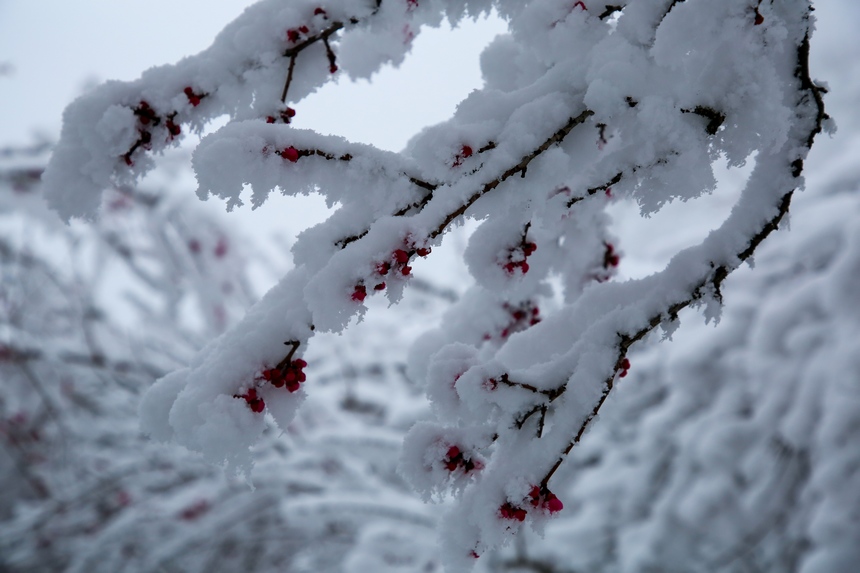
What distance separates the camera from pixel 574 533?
145 inches

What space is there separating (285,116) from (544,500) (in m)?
1.06

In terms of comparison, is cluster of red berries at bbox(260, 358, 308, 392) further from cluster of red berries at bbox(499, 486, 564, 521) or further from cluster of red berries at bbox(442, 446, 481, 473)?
cluster of red berries at bbox(499, 486, 564, 521)

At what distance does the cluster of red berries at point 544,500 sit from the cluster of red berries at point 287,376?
529 millimetres

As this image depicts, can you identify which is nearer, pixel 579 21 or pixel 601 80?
pixel 601 80

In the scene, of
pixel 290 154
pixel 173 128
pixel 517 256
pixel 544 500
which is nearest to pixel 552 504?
pixel 544 500

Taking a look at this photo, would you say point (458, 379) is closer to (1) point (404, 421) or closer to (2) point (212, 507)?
(1) point (404, 421)

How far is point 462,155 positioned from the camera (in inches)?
39.8

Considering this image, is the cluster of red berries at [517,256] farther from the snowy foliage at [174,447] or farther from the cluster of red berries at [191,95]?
the snowy foliage at [174,447]

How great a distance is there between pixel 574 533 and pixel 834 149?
13.9 ft

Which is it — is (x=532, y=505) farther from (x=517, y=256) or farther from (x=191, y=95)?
(x=191, y=95)

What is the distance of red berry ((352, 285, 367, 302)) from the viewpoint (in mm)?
955

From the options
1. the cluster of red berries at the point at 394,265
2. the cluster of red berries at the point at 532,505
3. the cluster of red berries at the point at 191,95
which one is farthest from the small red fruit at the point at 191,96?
the cluster of red berries at the point at 532,505

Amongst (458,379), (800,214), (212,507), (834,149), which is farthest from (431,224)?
(834,149)

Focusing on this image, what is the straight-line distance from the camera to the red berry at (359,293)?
955 mm
